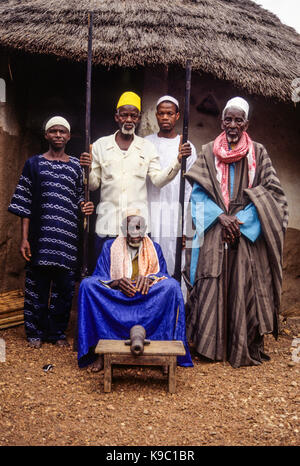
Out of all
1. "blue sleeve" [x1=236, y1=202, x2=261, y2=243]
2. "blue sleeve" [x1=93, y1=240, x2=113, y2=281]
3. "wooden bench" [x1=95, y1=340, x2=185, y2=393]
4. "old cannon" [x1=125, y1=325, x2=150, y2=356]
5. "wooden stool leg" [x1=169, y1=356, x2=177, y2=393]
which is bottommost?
"wooden stool leg" [x1=169, y1=356, x2=177, y2=393]

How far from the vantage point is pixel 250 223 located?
4.01m

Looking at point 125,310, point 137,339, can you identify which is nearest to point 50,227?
point 125,310

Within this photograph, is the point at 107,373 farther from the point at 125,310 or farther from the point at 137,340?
the point at 125,310

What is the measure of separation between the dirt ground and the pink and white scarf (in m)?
1.49

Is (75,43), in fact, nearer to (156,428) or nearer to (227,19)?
(227,19)

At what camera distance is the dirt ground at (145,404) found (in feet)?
9.04

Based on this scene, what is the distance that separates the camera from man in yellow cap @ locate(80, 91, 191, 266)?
4262 mm

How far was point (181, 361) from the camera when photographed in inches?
154

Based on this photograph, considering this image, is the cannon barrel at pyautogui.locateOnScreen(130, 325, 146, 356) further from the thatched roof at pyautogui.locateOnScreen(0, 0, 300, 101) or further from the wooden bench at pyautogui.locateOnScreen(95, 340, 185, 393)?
the thatched roof at pyautogui.locateOnScreen(0, 0, 300, 101)

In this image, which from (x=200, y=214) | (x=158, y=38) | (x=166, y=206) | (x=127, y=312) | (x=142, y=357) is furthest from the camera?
(x=158, y=38)

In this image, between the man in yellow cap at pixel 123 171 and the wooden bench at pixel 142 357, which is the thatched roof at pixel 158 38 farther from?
the wooden bench at pixel 142 357

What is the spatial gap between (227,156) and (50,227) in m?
1.64

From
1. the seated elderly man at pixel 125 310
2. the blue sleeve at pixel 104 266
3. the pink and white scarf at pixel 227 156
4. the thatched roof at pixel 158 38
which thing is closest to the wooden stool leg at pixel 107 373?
the seated elderly man at pixel 125 310

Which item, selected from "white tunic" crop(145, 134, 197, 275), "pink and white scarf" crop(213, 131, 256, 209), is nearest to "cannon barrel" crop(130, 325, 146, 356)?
"white tunic" crop(145, 134, 197, 275)
